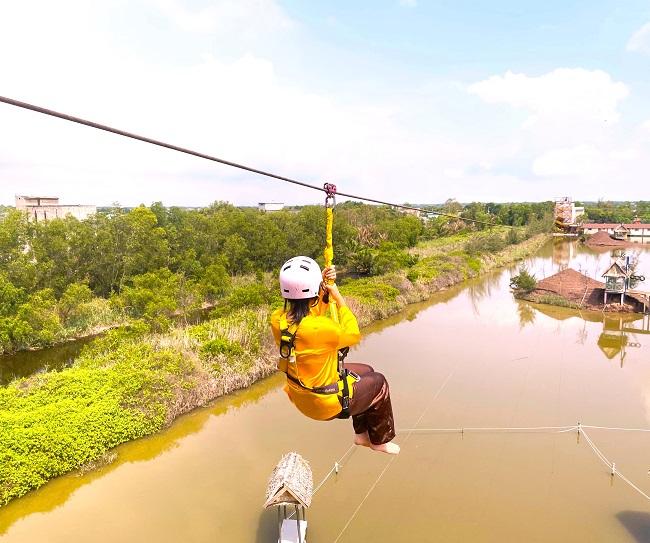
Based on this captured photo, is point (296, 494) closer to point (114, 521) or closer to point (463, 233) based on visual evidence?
point (114, 521)

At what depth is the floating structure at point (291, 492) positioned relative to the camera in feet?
17.6

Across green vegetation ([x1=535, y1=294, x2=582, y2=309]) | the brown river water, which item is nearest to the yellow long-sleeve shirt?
the brown river water

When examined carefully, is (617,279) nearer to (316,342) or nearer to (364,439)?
(364,439)

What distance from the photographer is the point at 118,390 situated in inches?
349

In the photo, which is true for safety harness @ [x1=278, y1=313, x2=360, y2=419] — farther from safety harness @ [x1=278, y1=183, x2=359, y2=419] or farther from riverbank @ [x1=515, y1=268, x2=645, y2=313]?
riverbank @ [x1=515, y1=268, x2=645, y2=313]

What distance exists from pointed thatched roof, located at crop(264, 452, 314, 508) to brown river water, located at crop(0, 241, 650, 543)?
Result: 1265 millimetres

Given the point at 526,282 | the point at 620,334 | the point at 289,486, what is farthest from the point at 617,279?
the point at 289,486

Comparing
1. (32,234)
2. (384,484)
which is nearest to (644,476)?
(384,484)

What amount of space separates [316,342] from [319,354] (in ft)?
0.30

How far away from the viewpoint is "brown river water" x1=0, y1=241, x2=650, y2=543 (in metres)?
6.50

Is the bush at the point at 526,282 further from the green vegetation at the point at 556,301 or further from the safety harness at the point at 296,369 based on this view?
the safety harness at the point at 296,369

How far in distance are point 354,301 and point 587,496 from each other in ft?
35.7

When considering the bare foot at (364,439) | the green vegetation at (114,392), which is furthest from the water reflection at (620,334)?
the bare foot at (364,439)

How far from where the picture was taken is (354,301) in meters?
17.2
